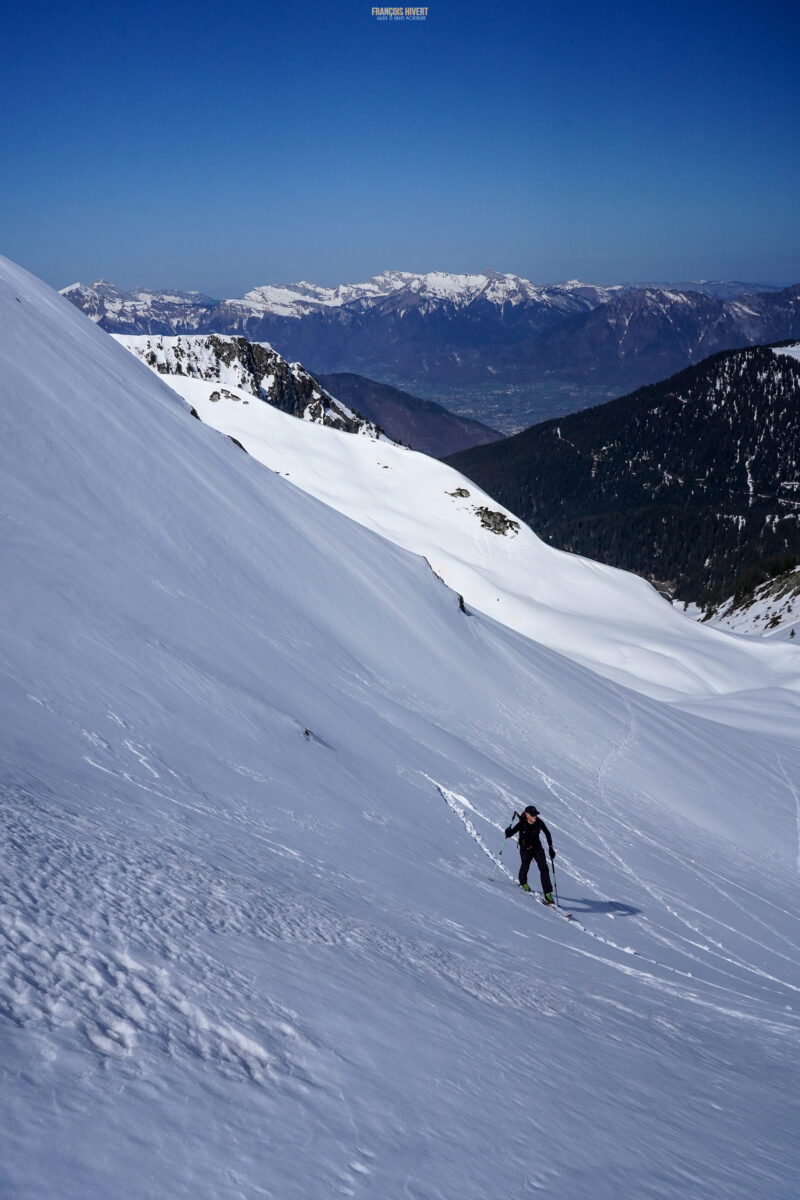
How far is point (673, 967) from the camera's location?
12.2 meters

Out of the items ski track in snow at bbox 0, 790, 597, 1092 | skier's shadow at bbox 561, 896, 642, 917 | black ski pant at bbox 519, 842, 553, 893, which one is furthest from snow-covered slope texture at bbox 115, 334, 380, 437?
ski track in snow at bbox 0, 790, 597, 1092

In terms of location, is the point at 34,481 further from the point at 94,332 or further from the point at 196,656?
the point at 94,332

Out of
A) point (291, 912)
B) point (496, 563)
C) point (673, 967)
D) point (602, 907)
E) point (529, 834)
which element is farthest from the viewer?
point (496, 563)

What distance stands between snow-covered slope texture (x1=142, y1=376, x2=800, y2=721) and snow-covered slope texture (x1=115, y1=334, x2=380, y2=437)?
3442 centimetres

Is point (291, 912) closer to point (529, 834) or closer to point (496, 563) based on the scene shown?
point (529, 834)

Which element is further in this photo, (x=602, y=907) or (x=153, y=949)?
(x=602, y=907)

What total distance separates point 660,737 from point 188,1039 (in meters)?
31.8

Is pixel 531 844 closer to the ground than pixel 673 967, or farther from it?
farther from it

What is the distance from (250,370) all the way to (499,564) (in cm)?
7243

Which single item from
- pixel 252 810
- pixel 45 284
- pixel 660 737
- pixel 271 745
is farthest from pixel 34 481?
pixel 660 737

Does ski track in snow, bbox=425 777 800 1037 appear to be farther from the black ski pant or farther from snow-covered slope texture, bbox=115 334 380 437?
snow-covered slope texture, bbox=115 334 380 437

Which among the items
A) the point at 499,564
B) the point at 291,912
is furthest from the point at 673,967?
the point at 499,564

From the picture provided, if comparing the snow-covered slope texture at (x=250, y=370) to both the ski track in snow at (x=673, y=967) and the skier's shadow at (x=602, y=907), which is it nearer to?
the ski track in snow at (x=673, y=967)

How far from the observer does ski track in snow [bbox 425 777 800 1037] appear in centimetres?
1057
